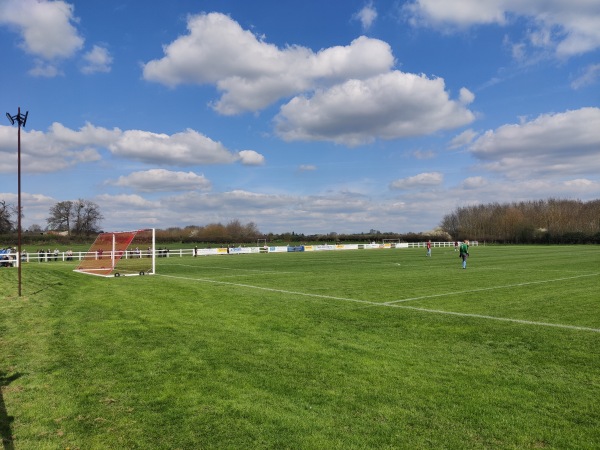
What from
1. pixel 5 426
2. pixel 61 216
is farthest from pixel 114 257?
pixel 61 216

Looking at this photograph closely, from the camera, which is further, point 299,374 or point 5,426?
point 299,374

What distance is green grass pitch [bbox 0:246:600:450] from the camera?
4895 millimetres

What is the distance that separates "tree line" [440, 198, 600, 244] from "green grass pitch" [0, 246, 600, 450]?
110658 mm

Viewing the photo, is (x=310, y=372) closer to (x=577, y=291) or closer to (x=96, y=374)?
(x=96, y=374)

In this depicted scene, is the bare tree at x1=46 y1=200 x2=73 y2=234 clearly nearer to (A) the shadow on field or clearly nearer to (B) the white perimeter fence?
(B) the white perimeter fence

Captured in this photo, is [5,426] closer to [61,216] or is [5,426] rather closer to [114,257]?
[114,257]

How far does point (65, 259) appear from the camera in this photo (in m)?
43.6

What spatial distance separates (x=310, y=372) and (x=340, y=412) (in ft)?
5.43

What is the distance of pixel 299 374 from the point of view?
698 centimetres

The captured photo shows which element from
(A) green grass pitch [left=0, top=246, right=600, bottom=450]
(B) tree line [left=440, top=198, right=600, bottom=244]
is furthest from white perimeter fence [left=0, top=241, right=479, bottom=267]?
(B) tree line [left=440, top=198, right=600, bottom=244]

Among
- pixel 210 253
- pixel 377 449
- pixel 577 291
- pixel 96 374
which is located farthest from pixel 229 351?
pixel 210 253

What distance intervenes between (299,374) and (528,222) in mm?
132908

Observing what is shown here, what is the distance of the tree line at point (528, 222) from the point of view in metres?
112

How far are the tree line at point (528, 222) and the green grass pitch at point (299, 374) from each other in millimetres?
110658
